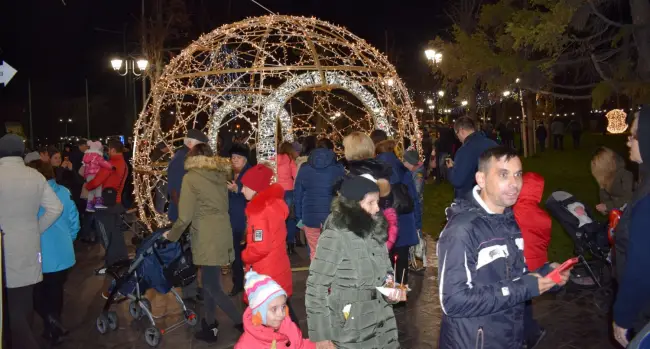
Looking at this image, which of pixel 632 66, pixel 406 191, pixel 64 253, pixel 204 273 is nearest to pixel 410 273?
pixel 406 191

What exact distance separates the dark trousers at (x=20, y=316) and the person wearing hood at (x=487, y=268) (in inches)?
142

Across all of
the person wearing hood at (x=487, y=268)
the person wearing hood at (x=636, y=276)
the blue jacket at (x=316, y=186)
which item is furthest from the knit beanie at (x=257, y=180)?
the person wearing hood at (x=636, y=276)

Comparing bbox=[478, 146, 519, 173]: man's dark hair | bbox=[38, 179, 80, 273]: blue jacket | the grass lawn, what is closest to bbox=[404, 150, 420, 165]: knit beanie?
the grass lawn

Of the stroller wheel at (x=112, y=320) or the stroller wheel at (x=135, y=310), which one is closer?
the stroller wheel at (x=112, y=320)

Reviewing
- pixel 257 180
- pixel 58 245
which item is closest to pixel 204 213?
pixel 257 180

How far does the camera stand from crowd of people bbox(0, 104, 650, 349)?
2873mm

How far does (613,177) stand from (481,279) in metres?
4.97

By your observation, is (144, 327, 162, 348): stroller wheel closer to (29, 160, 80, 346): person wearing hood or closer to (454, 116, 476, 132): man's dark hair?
(29, 160, 80, 346): person wearing hood

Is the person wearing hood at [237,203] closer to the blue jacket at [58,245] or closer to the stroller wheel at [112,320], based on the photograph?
the stroller wheel at [112,320]

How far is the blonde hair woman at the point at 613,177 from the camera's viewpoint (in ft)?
22.8

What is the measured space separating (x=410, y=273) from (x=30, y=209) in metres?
5.05

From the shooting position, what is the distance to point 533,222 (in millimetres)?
5363

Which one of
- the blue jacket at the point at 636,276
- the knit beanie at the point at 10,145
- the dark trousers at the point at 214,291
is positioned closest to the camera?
the blue jacket at the point at 636,276

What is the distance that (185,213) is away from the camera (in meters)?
5.53
